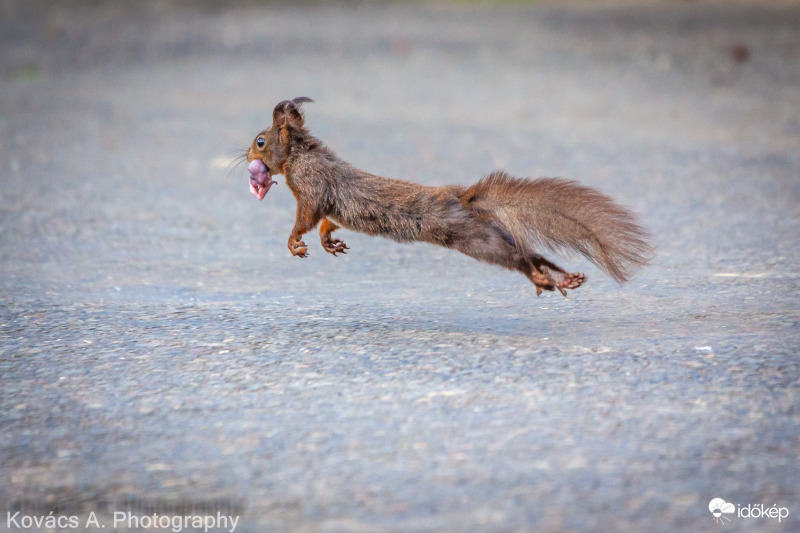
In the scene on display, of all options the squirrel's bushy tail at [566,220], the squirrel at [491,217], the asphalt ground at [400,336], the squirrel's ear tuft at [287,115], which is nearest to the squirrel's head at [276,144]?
the squirrel's ear tuft at [287,115]

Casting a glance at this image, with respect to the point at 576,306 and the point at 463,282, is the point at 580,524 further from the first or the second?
the point at 463,282

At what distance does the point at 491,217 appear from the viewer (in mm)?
4879

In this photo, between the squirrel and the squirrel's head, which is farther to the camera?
the squirrel's head

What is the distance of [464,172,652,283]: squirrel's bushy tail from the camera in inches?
185

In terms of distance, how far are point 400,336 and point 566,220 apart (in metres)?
0.98

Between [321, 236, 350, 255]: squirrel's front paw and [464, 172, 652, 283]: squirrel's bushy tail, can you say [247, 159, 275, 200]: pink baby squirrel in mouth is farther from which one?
[464, 172, 652, 283]: squirrel's bushy tail

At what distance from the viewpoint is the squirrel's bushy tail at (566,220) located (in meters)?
4.70

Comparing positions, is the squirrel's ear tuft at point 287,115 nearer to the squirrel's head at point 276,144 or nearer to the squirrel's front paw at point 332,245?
the squirrel's head at point 276,144

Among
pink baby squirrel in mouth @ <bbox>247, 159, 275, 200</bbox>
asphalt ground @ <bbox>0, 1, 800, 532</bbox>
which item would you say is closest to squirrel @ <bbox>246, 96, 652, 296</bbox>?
pink baby squirrel in mouth @ <bbox>247, 159, 275, 200</bbox>

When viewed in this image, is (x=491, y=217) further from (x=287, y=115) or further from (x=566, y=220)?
(x=287, y=115)

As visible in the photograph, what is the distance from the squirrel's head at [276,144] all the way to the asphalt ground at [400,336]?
2.37 ft

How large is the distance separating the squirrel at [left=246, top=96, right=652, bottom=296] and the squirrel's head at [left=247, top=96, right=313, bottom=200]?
115mm

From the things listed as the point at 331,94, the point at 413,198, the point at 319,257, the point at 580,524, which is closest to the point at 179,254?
the point at 319,257

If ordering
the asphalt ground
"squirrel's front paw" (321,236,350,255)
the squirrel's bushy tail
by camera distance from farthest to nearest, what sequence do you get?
1. "squirrel's front paw" (321,236,350,255)
2. the squirrel's bushy tail
3. the asphalt ground
